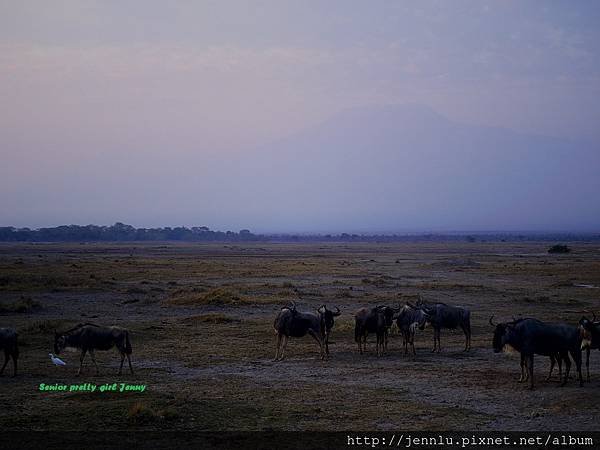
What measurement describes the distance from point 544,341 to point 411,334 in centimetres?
554

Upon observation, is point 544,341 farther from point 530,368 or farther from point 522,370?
point 522,370

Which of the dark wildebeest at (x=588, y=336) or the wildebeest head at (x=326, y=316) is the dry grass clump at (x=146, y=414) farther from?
the dark wildebeest at (x=588, y=336)

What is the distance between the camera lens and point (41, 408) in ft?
40.7

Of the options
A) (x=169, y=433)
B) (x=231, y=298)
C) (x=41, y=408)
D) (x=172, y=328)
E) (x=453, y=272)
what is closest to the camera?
(x=169, y=433)

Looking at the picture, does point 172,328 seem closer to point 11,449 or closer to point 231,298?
point 231,298

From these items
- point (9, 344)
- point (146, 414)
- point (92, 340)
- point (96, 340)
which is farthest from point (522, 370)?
point (9, 344)

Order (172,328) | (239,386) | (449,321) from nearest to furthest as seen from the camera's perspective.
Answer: (239,386) < (449,321) < (172,328)

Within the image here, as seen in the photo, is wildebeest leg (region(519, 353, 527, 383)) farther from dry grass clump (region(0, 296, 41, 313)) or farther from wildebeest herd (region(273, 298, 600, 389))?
dry grass clump (region(0, 296, 41, 313))

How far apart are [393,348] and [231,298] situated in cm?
1381

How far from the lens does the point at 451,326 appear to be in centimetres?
2052

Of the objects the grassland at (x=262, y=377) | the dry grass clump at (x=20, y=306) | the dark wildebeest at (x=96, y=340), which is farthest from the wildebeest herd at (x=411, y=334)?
the dry grass clump at (x=20, y=306)

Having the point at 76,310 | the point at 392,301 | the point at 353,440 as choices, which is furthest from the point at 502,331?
the point at 76,310

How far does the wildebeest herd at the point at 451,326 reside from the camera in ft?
47.3

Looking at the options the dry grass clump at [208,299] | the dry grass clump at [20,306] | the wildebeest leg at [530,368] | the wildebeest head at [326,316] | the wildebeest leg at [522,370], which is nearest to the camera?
the wildebeest leg at [530,368]
